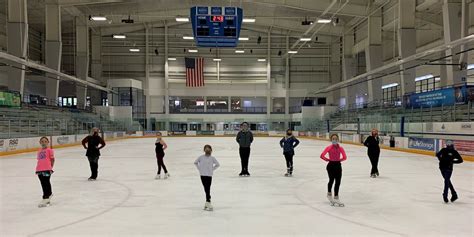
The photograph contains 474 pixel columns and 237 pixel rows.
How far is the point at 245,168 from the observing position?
11.9m

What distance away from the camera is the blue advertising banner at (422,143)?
19.9 metres

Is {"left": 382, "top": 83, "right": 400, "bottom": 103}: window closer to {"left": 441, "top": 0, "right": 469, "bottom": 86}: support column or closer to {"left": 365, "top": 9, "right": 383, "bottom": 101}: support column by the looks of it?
{"left": 365, "top": 9, "right": 383, "bottom": 101}: support column

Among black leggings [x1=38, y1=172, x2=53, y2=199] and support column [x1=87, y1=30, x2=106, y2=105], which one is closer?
black leggings [x1=38, y1=172, x2=53, y2=199]

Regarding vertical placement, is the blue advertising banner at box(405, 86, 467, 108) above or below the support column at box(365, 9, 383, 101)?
below

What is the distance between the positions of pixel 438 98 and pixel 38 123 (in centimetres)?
2581

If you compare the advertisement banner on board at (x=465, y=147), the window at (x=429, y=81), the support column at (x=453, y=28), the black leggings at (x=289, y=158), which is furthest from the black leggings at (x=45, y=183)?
the window at (x=429, y=81)

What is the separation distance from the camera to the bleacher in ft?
71.3

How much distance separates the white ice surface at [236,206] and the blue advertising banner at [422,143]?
26.8 ft

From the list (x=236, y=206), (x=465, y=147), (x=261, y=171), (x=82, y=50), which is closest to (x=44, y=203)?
(x=236, y=206)

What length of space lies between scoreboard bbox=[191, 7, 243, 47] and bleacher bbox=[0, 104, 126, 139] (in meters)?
12.5

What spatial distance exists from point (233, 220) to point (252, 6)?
36979 millimetres

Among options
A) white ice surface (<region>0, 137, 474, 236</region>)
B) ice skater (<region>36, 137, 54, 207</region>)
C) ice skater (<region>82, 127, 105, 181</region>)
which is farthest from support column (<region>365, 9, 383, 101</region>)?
ice skater (<region>36, 137, 54, 207</region>)

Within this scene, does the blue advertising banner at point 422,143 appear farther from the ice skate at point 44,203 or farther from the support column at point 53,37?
the support column at point 53,37

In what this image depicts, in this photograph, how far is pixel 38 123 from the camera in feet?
80.7
